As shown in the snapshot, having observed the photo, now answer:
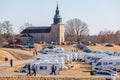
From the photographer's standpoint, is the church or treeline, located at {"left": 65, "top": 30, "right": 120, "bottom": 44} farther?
treeline, located at {"left": 65, "top": 30, "right": 120, "bottom": 44}

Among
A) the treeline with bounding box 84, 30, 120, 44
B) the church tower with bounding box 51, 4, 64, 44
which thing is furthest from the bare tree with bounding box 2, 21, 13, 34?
the treeline with bounding box 84, 30, 120, 44

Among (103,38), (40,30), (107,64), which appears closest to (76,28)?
(103,38)

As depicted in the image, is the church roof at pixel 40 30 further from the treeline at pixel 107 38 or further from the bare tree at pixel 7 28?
the treeline at pixel 107 38

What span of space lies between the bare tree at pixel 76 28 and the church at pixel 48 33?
1340 cm

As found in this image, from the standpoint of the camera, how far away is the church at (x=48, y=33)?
119m

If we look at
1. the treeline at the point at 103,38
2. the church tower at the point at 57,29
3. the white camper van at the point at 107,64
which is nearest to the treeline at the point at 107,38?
the treeline at the point at 103,38

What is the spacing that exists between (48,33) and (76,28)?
18401mm

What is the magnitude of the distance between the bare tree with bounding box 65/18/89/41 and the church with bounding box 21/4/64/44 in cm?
1340

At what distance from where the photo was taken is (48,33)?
120438mm

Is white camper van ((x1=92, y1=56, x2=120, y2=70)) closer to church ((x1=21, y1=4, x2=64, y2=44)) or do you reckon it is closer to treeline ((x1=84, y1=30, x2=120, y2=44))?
church ((x1=21, y1=4, x2=64, y2=44))

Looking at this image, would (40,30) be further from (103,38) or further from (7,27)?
(103,38)

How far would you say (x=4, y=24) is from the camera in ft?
424

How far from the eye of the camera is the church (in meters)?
119

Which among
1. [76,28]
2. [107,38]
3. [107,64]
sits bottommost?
[107,64]
